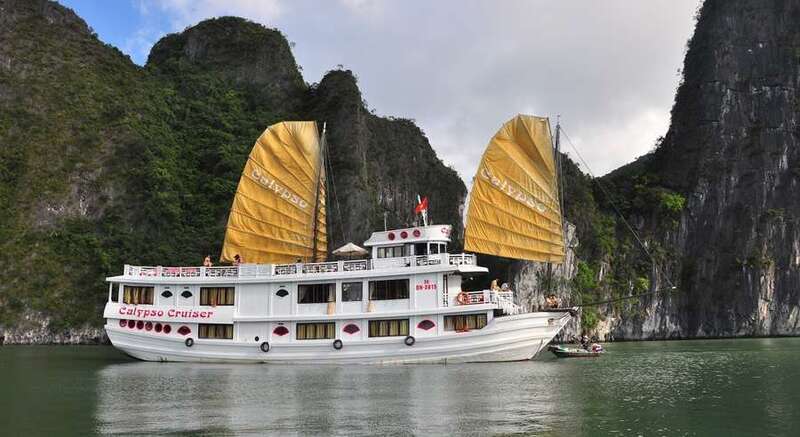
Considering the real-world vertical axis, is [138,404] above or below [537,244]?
below

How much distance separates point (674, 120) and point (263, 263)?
48363 mm

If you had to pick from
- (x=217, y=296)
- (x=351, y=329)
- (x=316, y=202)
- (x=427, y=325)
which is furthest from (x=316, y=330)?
(x=316, y=202)

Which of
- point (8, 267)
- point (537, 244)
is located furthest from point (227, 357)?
point (8, 267)

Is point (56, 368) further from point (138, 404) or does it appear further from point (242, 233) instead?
point (138, 404)

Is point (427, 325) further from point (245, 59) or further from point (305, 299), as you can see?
point (245, 59)

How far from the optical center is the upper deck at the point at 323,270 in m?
→ 23.0

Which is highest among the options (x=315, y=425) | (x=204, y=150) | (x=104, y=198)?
(x=204, y=150)

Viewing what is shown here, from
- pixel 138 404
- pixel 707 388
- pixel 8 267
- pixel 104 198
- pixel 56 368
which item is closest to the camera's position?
pixel 138 404

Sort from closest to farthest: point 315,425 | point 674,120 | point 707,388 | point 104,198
→ 1. point 315,425
2. point 707,388
3. point 104,198
4. point 674,120

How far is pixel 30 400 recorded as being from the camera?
14.9 metres

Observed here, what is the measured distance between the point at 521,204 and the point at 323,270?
8.41 meters

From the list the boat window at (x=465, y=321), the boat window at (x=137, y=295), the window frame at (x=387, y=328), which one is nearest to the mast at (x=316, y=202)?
the window frame at (x=387, y=328)

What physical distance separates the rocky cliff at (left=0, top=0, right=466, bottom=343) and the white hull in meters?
18.9

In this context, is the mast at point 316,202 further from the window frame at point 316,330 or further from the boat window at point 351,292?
the window frame at point 316,330
